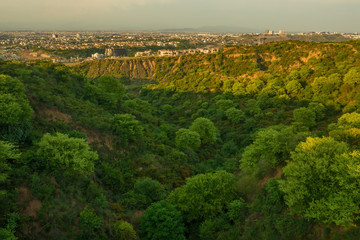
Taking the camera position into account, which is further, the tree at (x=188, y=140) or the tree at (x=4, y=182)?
the tree at (x=188, y=140)

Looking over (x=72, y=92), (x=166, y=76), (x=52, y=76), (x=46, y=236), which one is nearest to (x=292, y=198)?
(x=46, y=236)

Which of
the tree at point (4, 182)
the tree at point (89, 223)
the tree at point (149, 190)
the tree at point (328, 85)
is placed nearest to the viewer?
the tree at point (4, 182)

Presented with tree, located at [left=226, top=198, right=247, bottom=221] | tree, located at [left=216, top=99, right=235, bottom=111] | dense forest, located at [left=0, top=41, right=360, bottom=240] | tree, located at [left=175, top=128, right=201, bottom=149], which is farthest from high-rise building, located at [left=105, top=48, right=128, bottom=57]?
tree, located at [left=226, top=198, right=247, bottom=221]

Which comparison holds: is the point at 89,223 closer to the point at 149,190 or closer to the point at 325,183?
the point at 149,190

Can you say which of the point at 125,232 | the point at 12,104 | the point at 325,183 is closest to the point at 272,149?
the point at 325,183

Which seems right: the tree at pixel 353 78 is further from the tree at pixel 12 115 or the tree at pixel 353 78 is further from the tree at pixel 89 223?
the tree at pixel 12 115


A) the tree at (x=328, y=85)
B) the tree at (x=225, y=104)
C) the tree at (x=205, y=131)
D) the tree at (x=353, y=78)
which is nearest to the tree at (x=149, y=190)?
the tree at (x=205, y=131)

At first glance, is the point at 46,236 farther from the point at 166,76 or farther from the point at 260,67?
the point at 166,76
